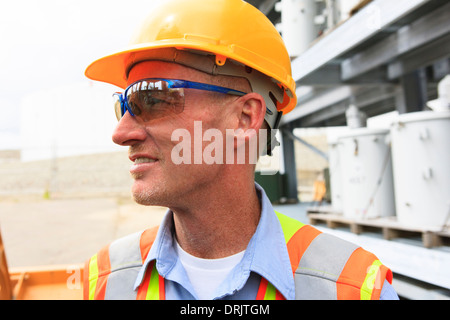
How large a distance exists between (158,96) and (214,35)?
0.95 feet

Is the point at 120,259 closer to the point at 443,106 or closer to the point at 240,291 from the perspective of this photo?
the point at 240,291

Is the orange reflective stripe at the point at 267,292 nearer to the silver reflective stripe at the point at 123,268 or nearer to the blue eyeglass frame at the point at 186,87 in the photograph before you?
the silver reflective stripe at the point at 123,268

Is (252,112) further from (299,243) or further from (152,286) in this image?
(152,286)

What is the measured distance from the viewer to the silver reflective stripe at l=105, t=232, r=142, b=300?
48.4 inches

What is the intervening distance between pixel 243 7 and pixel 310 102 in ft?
18.6

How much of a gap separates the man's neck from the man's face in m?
0.06

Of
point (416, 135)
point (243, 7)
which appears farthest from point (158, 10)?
point (416, 135)

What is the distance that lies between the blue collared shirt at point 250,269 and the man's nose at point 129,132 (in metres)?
0.39

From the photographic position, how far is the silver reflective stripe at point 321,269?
1.11 m

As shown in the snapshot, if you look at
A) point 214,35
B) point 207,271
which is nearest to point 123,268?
point 207,271

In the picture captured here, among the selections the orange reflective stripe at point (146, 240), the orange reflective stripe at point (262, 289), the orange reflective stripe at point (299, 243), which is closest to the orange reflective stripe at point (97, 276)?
the orange reflective stripe at point (146, 240)

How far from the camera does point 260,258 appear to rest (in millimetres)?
1160

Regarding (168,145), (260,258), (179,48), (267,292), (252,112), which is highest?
(179,48)

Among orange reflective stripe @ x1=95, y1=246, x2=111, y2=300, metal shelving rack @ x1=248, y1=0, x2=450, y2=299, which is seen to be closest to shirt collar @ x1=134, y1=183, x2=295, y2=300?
orange reflective stripe @ x1=95, y1=246, x2=111, y2=300
